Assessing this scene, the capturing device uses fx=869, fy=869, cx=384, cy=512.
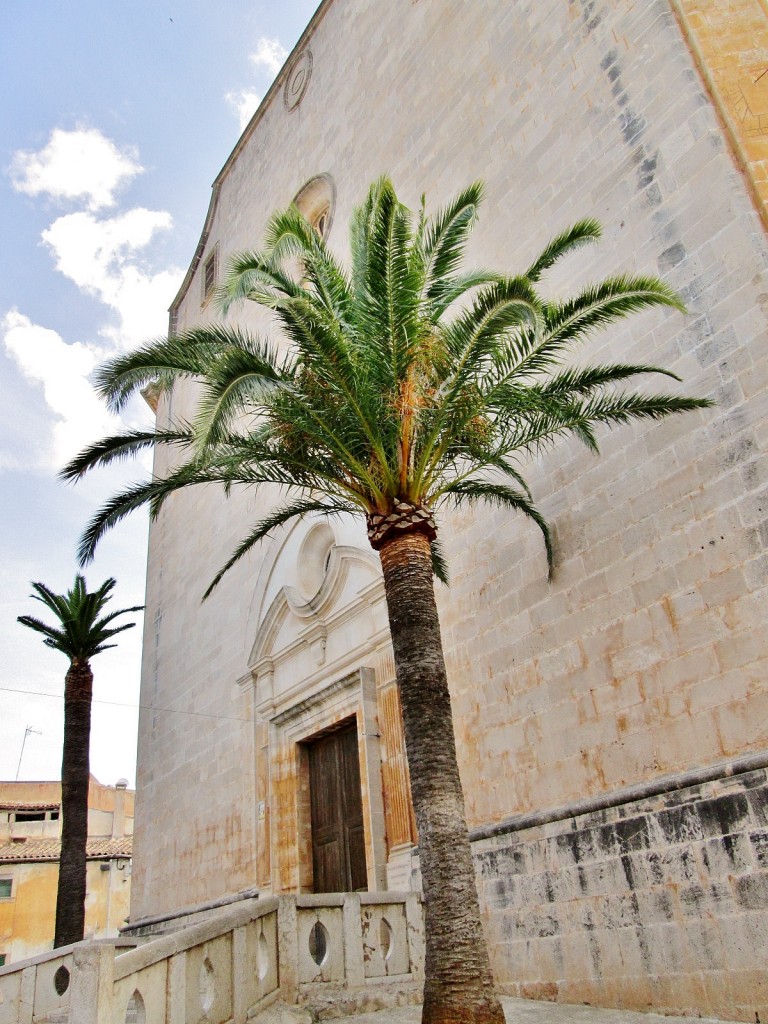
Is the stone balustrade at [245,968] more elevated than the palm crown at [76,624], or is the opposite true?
the palm crown at [76,624]

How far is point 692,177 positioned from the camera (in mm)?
7262

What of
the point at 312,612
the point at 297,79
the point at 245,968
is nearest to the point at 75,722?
the point at 312,612

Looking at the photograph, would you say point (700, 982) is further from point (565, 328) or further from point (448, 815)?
point (565, 328)

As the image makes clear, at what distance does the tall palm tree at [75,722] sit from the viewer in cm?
1142

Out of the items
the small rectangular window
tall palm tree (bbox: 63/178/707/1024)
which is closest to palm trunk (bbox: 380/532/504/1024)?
tall palm tree (bbox: 63/178/707/1024)

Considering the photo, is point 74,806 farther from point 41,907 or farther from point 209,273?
point 41,907

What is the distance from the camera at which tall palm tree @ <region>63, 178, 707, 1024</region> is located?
5.96 metres

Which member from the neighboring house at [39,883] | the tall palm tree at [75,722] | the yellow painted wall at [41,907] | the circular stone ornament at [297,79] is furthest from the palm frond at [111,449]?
the yellow painted wall at [41,907]

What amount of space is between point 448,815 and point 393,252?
3.99 meters

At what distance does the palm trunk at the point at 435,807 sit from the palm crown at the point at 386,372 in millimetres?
→ 465

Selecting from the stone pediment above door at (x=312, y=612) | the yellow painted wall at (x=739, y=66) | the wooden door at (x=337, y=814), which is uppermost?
the yellow painted wall at (x=739, y=66)

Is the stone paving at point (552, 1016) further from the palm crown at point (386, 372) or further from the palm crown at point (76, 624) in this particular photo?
the palm crown at point (76, 624)

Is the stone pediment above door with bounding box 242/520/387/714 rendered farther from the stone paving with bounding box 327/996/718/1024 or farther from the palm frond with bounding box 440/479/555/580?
the stone paving with bounding box 327/996/718/1024

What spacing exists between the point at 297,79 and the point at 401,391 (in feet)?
36.3
